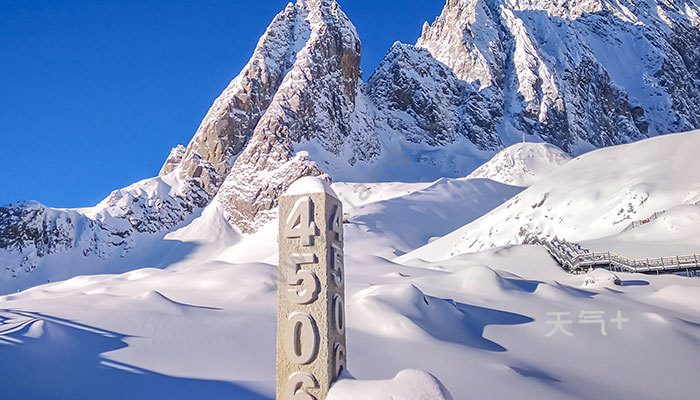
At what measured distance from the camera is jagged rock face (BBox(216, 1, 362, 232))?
261 feet

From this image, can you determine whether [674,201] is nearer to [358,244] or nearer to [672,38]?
[358,244]

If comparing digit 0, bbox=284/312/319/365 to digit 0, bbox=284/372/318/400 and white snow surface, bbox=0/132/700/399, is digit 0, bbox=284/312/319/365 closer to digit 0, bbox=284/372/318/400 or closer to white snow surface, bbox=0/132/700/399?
digit 0, bbox=284/372/318/400

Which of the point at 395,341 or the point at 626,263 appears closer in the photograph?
the point at 395,341

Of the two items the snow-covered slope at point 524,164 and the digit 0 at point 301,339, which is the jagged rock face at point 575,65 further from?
the digit 0 at point 301,339

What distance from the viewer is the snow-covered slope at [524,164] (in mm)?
70625

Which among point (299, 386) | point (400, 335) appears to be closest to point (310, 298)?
point (299, 386)

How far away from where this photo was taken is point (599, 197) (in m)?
34.4

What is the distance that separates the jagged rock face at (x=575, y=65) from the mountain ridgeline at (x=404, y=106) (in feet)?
1.42

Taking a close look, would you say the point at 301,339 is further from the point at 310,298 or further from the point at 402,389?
the point at 402,389

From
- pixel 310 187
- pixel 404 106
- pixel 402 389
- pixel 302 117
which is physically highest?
pixel 404 106

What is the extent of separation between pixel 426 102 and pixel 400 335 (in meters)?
106

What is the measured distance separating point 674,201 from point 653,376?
22300 millimetres

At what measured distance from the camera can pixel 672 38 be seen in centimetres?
15138

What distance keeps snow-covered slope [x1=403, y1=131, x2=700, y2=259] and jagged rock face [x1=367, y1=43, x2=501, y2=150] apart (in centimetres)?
6939
